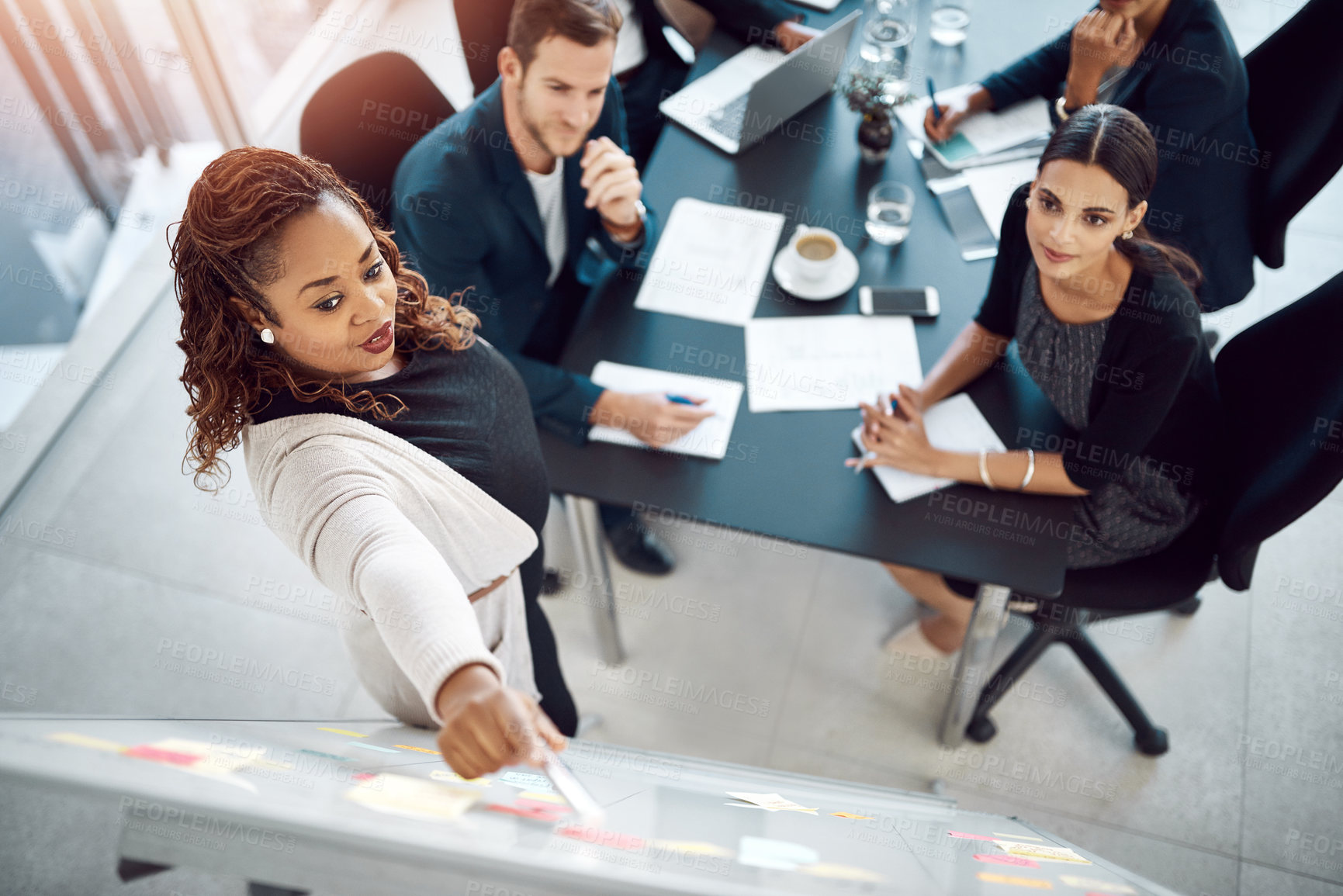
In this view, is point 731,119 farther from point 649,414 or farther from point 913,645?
point 913,645

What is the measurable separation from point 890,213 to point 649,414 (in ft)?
2.38

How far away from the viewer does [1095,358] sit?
161cm

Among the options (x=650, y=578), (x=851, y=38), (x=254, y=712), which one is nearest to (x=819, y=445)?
(x=650, y=578)

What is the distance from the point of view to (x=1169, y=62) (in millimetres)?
1863

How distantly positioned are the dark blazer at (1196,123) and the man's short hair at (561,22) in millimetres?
1006

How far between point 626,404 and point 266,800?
1.06m

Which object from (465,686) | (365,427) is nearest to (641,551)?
(365,427)

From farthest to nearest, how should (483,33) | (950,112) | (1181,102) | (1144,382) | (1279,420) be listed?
(483,33) < (950,112) < (1181,102) < (1279,420) < (1144,382)

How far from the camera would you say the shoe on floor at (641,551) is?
2.41 metres

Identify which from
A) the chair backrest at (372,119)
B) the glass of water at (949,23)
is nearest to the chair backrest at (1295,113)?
the glass of water at (949,23)

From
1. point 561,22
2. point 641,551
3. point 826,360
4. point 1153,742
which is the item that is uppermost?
point 561,22

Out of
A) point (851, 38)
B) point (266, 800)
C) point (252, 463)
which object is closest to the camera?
point (266, 800)

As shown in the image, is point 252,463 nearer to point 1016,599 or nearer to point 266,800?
point 266,800

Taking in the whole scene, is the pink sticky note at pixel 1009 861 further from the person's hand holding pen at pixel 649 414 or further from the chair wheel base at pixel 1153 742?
the chair wheel base at pixel 1153 742
